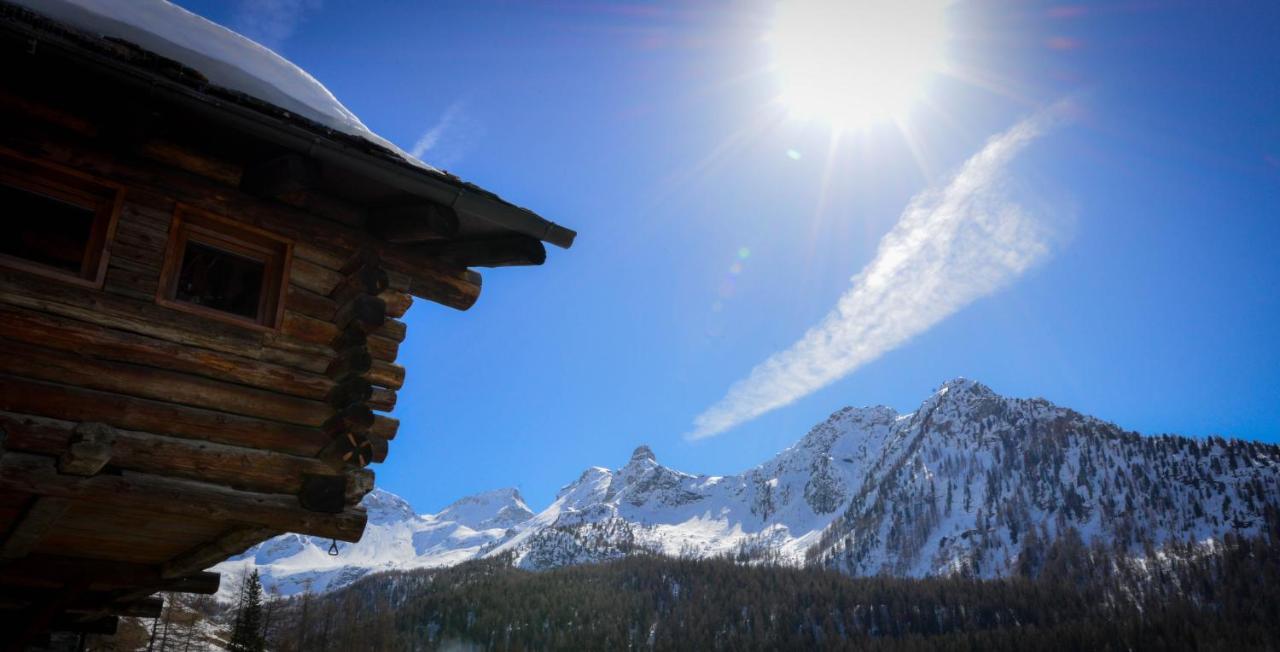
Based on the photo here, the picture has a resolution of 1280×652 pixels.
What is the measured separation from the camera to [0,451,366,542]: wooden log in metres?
5.98

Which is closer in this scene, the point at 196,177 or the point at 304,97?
the point at 196,177

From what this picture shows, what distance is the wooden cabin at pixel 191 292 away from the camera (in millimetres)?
6305

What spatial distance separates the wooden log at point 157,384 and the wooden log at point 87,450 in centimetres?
47

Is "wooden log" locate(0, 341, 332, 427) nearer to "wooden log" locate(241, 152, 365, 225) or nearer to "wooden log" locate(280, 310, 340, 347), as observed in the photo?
"wooden log" locate(280, 310, 340, 347)

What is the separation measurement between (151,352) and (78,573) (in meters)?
4.51

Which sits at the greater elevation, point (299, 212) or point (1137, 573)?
point (1137, 573)

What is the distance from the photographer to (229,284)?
802cm

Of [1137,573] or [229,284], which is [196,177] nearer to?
[229,284]

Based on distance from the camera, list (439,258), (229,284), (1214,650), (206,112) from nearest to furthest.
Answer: (206,112) → (229,284) → (439,258) → (1214,650)

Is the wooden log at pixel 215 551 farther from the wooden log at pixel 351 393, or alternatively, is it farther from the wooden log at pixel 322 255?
the wooden log at pixel 322 255

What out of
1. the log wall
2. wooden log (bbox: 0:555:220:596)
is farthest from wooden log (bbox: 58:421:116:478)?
wooden log (bbox: 0:555:220:596)

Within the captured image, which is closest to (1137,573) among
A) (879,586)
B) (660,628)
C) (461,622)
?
(879,586)

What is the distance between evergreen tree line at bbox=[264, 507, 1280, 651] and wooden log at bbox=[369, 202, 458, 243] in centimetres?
12349

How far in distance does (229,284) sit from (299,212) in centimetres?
99
